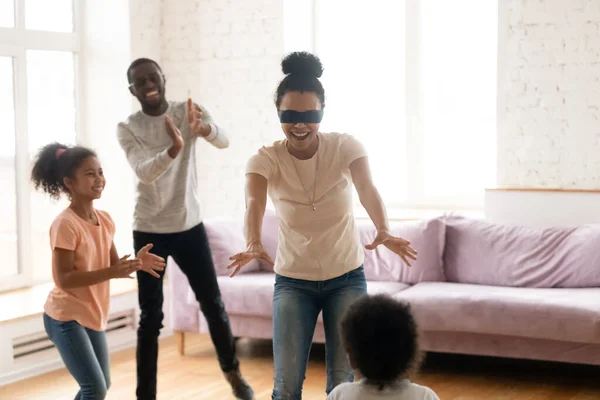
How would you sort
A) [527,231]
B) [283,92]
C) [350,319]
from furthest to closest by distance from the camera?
[527,231] < [283,92] < [350,319]

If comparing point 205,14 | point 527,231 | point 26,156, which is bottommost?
point 527,231

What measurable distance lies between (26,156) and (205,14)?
1528mm

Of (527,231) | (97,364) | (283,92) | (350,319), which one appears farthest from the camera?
(527,231)

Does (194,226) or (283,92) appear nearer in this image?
(283,92)

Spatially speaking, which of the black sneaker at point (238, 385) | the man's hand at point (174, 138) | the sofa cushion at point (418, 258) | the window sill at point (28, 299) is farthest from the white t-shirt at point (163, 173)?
the sofa cushion at point (418, 258)

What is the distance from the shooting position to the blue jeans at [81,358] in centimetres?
296

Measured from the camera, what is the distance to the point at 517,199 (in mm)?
5148

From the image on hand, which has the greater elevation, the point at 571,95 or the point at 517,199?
the point at 571,95

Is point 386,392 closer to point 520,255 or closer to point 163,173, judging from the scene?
point 163,173

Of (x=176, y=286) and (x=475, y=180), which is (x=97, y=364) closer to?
(x=176, y=286)

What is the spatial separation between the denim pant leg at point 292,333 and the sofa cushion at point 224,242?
8.04 ft

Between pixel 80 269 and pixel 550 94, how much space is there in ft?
9.87

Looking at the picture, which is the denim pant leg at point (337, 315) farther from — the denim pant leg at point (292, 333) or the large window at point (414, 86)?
the large window at point (414, 86)

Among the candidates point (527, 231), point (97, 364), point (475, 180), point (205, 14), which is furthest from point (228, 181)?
point (97, 364)
